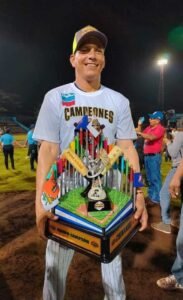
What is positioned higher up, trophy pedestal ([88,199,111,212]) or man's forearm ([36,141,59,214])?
man's forearm ([36,141,59,214])

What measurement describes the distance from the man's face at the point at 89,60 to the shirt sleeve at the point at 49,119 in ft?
0.75

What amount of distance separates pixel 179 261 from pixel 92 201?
1.79 m

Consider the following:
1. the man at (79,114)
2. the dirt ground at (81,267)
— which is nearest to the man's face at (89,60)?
the man at (79,114)

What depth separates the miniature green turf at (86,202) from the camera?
1.17 meters

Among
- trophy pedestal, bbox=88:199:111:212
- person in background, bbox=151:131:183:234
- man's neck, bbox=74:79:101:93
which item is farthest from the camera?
person in background, bbox=151:131:183:234

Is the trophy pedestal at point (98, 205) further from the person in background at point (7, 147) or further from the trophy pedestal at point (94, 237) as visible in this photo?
the person in background at point (7, 147)

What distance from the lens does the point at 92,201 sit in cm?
124

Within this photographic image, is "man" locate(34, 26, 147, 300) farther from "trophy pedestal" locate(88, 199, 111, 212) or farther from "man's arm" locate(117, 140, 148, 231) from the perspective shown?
"trophy pedestal" locate(88, 199, 111, 212)

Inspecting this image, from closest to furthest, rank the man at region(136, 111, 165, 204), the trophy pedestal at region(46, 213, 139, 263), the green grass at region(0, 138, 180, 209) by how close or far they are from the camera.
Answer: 1. the trophy pedestal at region(46, 213, 139, 263)
2. the man at region(136, 111, 165, 204)
3. the green grass at region(0, 138, 180, 209)

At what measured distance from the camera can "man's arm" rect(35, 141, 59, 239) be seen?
1357 millimetres

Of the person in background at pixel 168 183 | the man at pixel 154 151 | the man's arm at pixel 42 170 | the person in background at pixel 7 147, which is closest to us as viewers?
the man's arm at pixel 42 170

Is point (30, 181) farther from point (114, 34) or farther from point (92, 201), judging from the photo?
point (114, 34)

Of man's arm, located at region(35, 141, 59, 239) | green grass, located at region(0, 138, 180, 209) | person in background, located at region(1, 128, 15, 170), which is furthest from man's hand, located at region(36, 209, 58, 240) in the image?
person in background, located at region(1, 128, 15, 170)

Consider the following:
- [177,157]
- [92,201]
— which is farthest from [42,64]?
[92,201]
